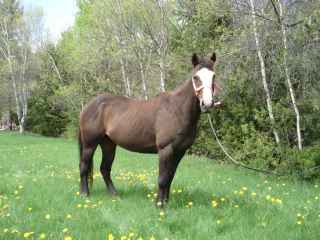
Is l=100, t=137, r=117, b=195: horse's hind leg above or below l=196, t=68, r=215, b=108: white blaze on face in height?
below

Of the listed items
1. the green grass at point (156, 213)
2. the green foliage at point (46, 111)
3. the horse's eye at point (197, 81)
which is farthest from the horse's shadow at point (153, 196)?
the green foliage at point (46, 111)

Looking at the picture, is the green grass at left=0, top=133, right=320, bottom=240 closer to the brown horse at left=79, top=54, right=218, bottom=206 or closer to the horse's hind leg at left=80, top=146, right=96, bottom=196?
the horse's hind leg at left=80, top=146, right=96, bottom=196

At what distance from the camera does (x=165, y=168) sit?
629 cm

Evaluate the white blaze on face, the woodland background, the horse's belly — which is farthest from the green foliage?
the white blaze on face

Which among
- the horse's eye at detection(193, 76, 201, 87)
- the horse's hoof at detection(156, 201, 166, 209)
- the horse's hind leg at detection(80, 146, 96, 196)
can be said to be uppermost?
the horse's eye at detection(193, 76, 201, 87)

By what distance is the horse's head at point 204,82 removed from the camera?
553cm

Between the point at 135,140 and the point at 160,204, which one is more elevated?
the point at 135,140

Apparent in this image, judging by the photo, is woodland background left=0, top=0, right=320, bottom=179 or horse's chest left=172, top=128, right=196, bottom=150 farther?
woodland background left=0, top=0, right=320, bottom=179

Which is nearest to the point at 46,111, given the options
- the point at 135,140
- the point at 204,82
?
the point at 135,140

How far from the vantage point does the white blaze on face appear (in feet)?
18.1

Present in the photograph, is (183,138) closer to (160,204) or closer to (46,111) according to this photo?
(160,204)

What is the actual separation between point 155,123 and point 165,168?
79 cm

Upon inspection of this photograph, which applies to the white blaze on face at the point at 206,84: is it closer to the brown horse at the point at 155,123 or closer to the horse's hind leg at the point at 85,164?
the brown horse at the point at 155,123

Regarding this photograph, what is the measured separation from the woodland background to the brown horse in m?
3.06
